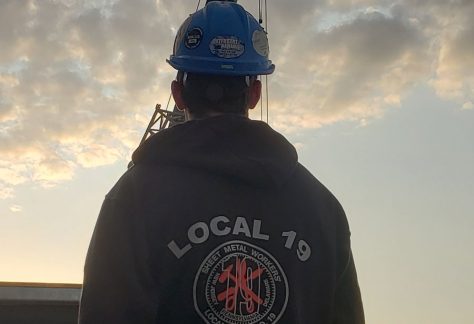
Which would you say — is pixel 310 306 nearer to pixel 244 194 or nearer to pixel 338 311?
pixel 338 311

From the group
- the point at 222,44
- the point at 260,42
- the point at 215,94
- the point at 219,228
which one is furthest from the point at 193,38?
the point at 219,228

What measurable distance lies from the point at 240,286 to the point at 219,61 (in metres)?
0.91

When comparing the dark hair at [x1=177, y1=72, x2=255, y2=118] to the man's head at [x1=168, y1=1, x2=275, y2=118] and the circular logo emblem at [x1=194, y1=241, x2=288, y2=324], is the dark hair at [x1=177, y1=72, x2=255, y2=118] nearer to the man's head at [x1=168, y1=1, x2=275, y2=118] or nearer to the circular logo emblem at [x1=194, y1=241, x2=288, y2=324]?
the man's head at [x1=168, y1=1, x2=275, y2=118]

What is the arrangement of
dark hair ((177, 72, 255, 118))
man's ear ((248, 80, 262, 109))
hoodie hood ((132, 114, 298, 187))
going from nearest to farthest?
hoodie hood ((132, 114, 298, 187)) → dark hair ((177, 72, 255, 118)) → man's ear ((248, 80, 262, 109))

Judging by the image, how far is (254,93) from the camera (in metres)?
2.90

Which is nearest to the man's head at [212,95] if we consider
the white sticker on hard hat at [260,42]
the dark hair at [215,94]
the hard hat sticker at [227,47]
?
the dark hair at [215,94]

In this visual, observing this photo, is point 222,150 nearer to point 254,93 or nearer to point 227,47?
point 254,93

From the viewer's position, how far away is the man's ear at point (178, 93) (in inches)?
111

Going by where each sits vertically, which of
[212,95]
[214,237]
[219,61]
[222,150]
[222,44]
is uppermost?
[222,44]

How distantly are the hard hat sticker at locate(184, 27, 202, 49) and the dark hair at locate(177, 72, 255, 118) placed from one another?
0.75 ft

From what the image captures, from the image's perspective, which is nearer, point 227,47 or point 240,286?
point 240,286

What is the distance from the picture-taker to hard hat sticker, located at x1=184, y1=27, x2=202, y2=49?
9.87ft

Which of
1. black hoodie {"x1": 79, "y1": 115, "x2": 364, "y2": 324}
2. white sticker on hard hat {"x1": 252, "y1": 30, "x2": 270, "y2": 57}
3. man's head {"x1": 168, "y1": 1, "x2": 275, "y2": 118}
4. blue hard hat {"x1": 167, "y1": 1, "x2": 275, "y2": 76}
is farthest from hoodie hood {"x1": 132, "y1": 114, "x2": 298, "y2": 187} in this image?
white sticker on hard hat {"x1": 252, "y1": 30, "x2": 270, "y2": 57}

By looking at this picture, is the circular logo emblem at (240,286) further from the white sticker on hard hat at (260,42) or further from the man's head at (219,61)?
the white sticker on hard hat at (260,42)
